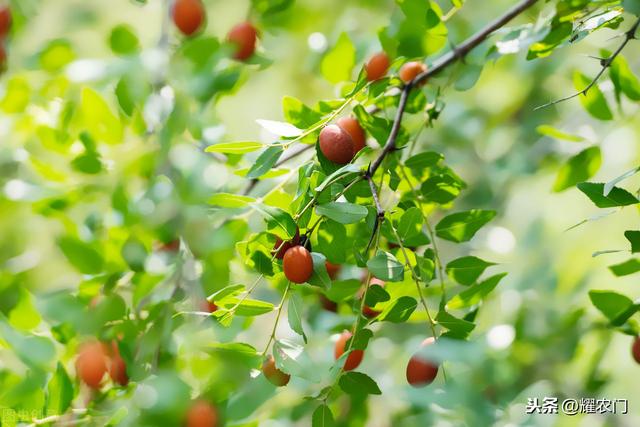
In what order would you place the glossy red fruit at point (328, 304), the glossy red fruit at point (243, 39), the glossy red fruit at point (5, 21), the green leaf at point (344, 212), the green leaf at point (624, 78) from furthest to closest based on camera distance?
the glossy red fruit at point (5, 21)
the glossy red fruit at point (243, 39)
the glossy red fruit at point (328, 304)
the green leaf at point (624, 78)
the green leaf at point (344, 212)

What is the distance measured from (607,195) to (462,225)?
158mm

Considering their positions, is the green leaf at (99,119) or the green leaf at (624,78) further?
the green leaf at (99,119)

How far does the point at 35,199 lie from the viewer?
111cm

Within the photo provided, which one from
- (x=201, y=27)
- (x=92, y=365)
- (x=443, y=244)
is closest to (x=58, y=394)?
(x=92, y=365)

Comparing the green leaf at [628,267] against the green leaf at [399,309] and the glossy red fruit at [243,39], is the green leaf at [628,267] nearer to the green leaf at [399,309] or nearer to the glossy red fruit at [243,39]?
the green leaf at [399,309]

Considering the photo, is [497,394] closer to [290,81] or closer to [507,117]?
A: [507,117]

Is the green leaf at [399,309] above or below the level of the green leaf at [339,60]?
below

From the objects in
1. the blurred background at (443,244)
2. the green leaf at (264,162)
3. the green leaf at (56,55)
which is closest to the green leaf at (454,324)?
the blurred background at (443,244)

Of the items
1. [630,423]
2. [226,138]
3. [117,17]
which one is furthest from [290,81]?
[630,423]

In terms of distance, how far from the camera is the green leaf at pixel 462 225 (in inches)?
32.8

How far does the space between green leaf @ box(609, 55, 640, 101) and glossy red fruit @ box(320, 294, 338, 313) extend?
0.45 metres

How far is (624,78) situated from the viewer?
0.91 m

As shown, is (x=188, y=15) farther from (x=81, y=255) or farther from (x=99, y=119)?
(x=81, y=255)

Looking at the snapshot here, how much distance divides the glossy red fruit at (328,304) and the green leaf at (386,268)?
346 millimetres
